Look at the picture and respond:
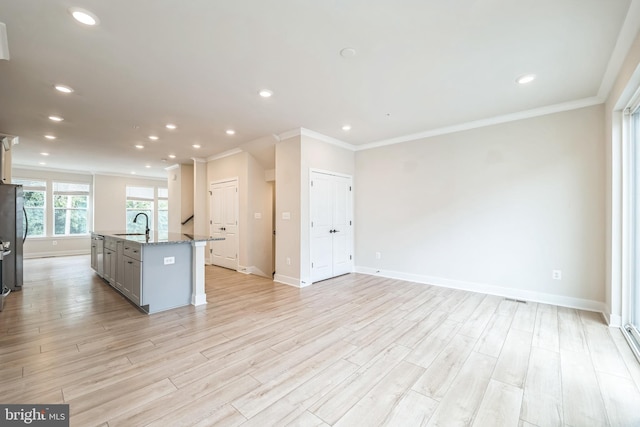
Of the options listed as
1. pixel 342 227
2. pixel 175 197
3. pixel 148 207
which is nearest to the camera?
pixel 342 227

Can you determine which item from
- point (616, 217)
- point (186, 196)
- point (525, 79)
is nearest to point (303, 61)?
point (525, 79)

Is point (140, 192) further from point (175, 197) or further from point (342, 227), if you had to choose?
point (342, 227)

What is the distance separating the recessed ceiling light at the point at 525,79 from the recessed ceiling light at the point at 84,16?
13.1 feet

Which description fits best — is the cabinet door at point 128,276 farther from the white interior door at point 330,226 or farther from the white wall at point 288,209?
the white interior door at point 330,226

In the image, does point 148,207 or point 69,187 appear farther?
point 148,207

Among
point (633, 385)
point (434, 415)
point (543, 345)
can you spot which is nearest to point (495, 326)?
point (543, 345)

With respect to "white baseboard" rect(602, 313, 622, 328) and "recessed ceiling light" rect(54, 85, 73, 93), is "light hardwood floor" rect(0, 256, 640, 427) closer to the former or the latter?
"white baseboard" rect(602, 313, 622, 328)

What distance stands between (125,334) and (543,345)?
4192 mm

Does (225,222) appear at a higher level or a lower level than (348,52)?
lower

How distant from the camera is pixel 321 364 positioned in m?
2.25

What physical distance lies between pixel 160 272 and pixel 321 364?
2468 millimetres

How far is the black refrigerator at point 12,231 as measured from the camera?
14.3 ft

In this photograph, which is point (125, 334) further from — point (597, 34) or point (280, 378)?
point (597, 34)

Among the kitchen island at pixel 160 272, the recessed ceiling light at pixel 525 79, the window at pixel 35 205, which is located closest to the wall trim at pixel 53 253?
the window at pixel 35 205
